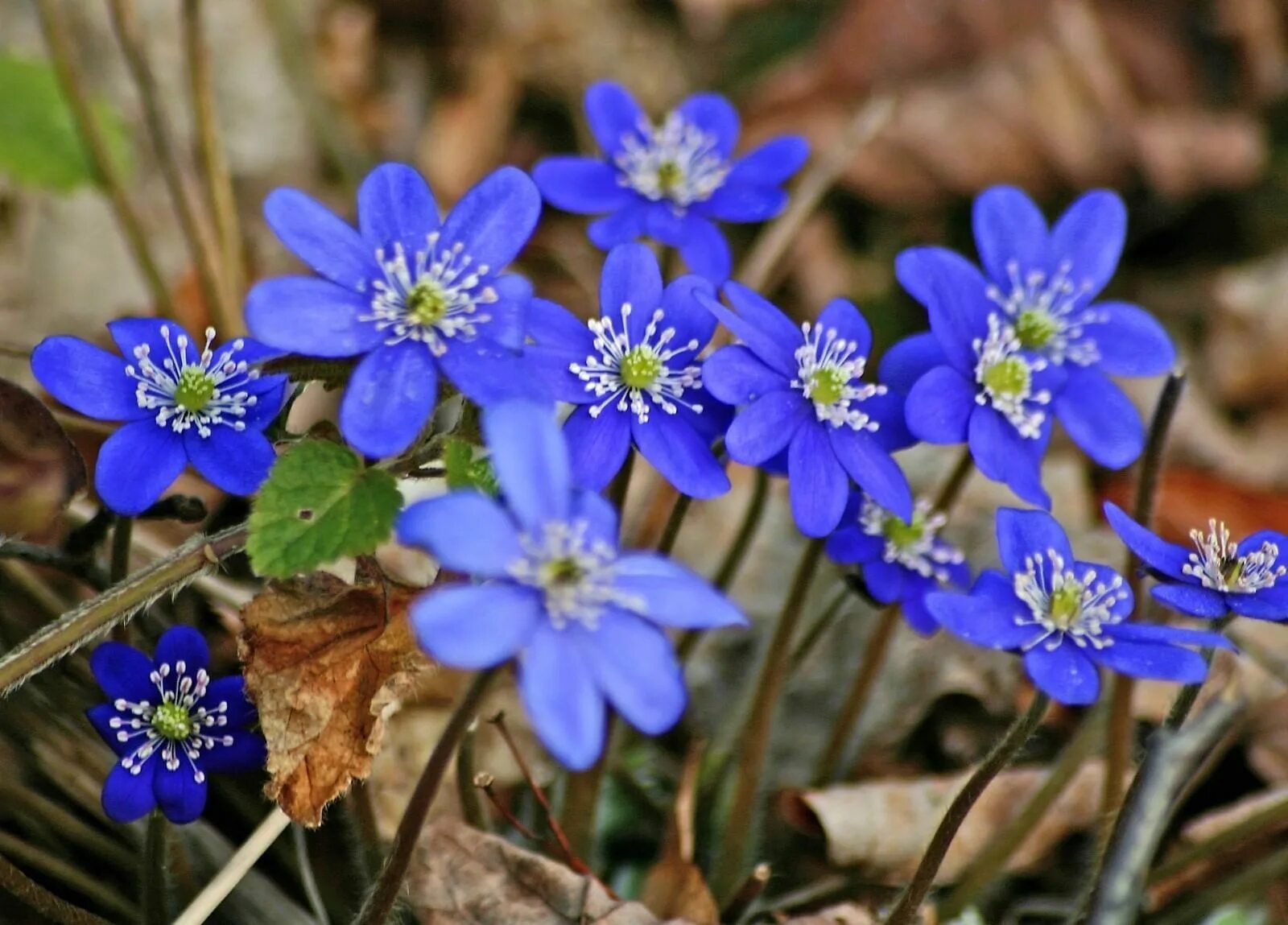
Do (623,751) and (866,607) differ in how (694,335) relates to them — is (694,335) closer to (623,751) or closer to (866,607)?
(623,751)

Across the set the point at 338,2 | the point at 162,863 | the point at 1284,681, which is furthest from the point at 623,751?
the point at 338,2

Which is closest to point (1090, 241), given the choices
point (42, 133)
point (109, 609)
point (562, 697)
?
point (562, 697)

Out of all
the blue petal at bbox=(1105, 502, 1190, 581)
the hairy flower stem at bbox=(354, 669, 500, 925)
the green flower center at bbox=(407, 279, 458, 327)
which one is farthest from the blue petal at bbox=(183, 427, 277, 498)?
the blue petal at bbox=(1105, 502, 1190, 581)

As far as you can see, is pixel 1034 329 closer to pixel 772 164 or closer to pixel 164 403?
pixel 772 164

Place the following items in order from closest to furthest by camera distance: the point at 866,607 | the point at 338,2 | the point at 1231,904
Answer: the point at 1231,904 < the point at 866,607 < the point at 338,2

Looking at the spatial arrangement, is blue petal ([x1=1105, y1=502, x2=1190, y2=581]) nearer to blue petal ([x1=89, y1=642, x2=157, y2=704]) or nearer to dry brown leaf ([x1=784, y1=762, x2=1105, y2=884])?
dry brown leaf ([x1=784, y1=762, x2=1105, y2=884])

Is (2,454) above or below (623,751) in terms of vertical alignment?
below
